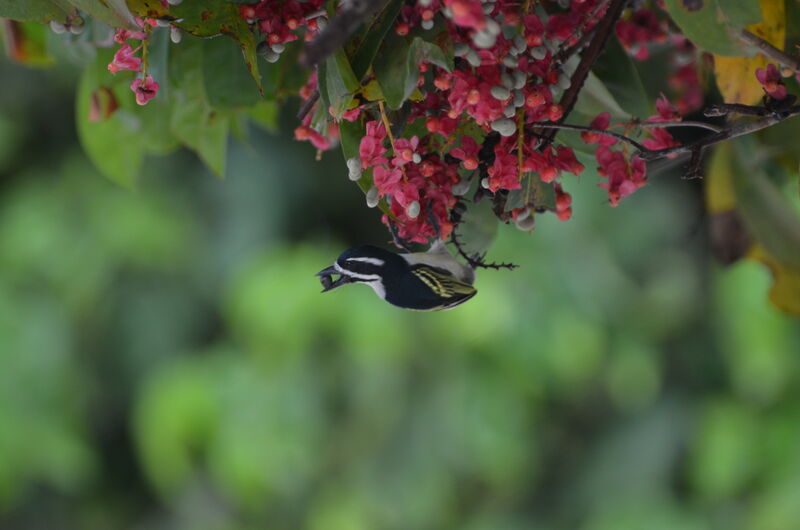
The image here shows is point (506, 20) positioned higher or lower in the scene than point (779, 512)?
higher

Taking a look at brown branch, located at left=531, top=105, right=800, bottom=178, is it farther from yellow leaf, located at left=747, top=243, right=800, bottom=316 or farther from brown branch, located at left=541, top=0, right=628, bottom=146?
yellow leaf, located at left=747, top=243, right=800, bottom=316

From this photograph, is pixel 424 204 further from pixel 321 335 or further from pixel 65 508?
pixel 65 508

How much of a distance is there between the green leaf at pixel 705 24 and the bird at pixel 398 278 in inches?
7.2

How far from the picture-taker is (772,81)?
50 cm

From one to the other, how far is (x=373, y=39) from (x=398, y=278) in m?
0.13

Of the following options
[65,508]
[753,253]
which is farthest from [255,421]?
[753,253]

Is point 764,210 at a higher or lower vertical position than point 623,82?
lower

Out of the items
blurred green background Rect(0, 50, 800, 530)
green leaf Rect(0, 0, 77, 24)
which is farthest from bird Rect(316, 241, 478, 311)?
blurred green background Rect(0, 50, 800, 530)

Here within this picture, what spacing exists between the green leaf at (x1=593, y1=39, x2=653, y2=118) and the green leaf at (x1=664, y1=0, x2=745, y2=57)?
116 millimetres

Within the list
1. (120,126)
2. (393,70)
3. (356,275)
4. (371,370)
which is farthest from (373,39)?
(371,370)

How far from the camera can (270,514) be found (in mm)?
2814

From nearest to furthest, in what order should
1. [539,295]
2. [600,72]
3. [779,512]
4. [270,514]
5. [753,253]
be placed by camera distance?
1. [600,72]
2. [753,253]
3. [779,512]
4. [539,295]
5. [270,514]

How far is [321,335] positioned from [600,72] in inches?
82.9

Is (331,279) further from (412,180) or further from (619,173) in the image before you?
(619,173)
